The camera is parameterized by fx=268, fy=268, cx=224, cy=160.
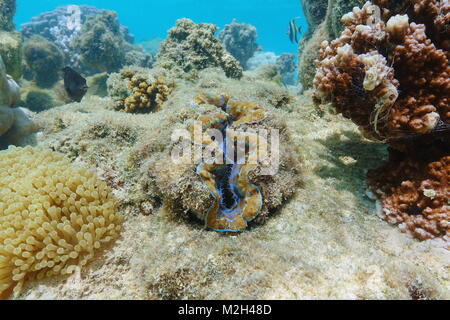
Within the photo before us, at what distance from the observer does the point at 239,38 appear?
603 inches

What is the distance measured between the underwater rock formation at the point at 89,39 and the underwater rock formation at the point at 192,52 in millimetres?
4859

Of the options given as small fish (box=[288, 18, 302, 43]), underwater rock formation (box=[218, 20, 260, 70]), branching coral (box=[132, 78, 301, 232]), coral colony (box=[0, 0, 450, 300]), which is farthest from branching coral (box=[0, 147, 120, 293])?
underwater rock formation (box=[218, 20, 260, 70])

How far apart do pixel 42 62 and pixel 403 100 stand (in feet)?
36.0

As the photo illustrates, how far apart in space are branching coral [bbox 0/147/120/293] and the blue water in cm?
7109

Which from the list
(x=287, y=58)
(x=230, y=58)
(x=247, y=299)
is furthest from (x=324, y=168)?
(x=287, y=58)

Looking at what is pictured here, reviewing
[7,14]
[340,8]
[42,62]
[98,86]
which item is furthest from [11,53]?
[340,8]

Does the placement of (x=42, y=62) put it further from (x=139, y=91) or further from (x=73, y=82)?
(x=139, y=91)

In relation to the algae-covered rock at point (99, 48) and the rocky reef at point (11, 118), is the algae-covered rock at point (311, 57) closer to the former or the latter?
the rocky reef at point (11, 118)

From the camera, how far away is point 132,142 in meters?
3.68

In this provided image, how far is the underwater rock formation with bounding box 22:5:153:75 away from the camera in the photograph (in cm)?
1023

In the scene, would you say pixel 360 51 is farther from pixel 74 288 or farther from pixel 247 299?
pixel 74 288

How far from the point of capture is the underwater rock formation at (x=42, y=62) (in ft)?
30.9

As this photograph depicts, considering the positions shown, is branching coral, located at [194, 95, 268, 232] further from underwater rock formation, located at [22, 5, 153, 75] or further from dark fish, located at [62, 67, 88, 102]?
underwater rock formation, located at [22, 5, 153, 75]

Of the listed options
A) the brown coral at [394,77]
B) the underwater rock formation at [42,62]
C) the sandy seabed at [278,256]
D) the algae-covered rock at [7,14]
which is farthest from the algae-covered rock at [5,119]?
the algae-covered rock at [7,14]
